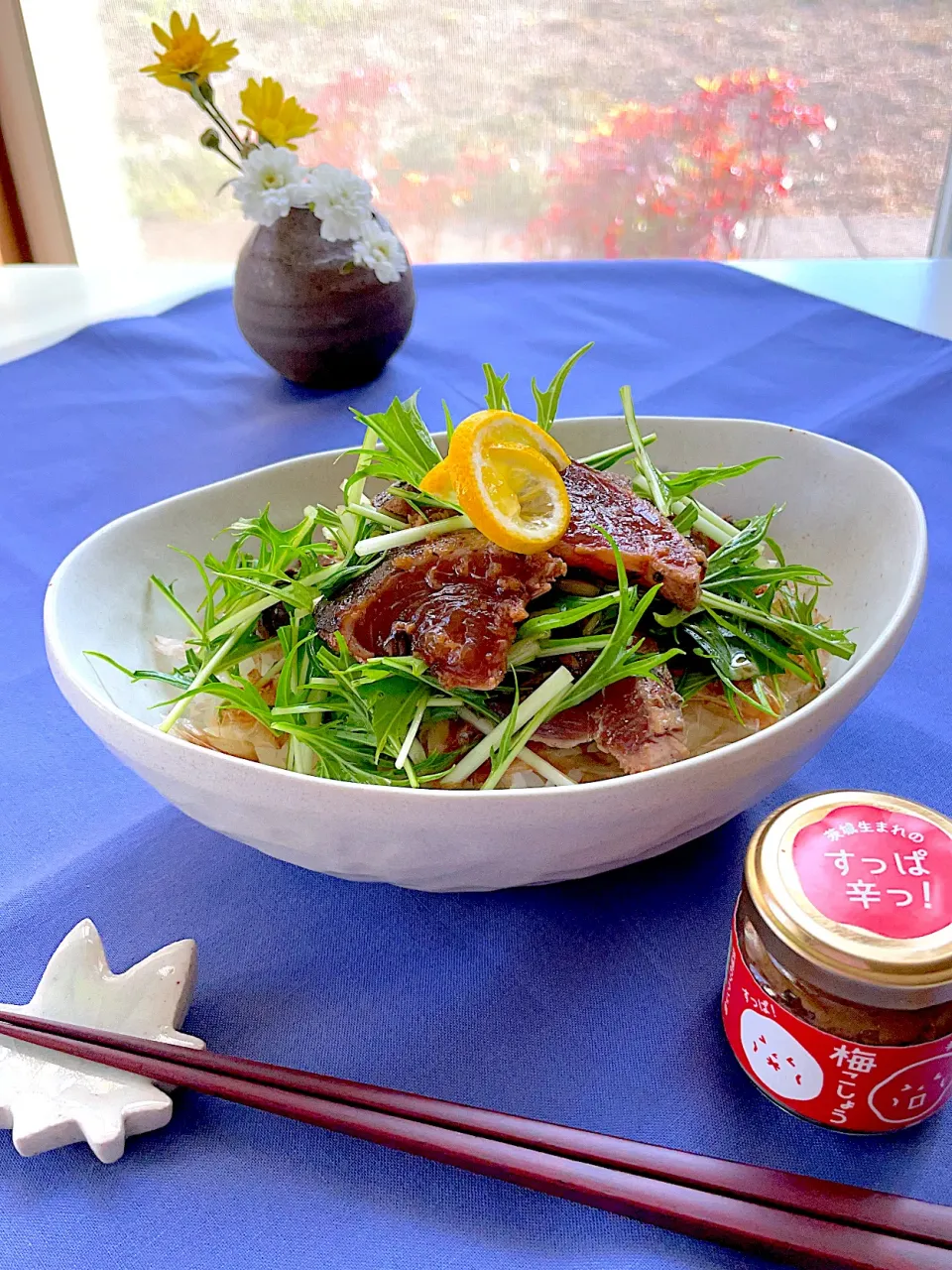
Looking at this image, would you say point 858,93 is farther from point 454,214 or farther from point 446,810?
point 446,810

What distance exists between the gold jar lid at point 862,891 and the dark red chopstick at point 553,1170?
0.14 metres

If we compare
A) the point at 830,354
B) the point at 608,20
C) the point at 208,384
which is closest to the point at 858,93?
the point at 608,20

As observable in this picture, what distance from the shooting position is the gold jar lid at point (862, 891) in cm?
66

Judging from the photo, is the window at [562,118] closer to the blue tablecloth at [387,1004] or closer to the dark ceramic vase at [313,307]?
the dark ceramic vase at [313,307]

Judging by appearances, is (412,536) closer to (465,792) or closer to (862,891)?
(465,792)

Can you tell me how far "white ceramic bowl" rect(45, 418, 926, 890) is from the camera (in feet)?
2.40

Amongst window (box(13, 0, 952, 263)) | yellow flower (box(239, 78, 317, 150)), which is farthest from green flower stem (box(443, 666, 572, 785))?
window (box(13, 0, 952, 263))

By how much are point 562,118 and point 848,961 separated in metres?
3.55

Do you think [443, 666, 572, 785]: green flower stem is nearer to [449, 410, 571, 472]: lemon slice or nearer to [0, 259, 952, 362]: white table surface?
[449, 410, 571, 472]: lemon slice

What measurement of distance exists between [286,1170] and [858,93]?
3871 millimetres

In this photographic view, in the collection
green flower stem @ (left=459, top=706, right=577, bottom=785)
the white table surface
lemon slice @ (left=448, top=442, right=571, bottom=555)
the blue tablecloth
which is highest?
lemon slice @ (left=448, top=442, right=571, bottom=555)

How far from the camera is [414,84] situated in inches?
140

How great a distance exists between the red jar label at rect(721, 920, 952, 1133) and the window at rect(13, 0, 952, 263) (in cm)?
345

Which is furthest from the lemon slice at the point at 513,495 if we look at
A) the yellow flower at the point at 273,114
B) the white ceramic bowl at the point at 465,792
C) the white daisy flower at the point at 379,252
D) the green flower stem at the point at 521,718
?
the yellow flower at the point at 273,114
